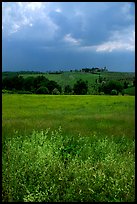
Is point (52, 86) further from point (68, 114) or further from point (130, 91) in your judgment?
point (130, 91)

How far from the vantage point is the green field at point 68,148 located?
3650 millimetres

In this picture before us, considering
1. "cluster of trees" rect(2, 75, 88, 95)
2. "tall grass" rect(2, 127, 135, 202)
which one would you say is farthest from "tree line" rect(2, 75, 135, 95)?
"tall grass" rect(2, 127, 135, 202)

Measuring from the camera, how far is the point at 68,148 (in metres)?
4.12

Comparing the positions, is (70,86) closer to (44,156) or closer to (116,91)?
(116,91)

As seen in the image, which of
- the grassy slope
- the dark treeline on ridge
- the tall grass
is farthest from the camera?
the grassy slope

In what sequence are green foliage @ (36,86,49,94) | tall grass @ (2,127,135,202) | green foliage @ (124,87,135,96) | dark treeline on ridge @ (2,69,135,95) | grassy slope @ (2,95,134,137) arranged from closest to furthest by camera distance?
green foliage @ (124,87,135,96) < tall grass @ (2,127,135,202) < dark treeline on ridge @ (2,69,135,95) < green foliage @ (36,86,49,94) < grassy slope @ (2,95,134,137)

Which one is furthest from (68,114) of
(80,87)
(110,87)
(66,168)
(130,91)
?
(130,91)

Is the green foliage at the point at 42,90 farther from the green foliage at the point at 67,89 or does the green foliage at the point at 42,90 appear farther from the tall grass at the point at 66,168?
the tall grass at the point at 66,168

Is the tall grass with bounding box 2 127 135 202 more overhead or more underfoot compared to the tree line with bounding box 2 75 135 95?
more underfoot

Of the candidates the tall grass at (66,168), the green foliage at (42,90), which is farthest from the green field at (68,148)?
the green foliage at (42,90)

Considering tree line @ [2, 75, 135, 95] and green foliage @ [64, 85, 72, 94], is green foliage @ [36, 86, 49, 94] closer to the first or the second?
tree line @ [2, 75, 135, 95]

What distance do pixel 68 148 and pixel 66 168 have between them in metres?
0.29

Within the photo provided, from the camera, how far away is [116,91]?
4148 millimetres

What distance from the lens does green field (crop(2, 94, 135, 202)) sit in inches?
144
